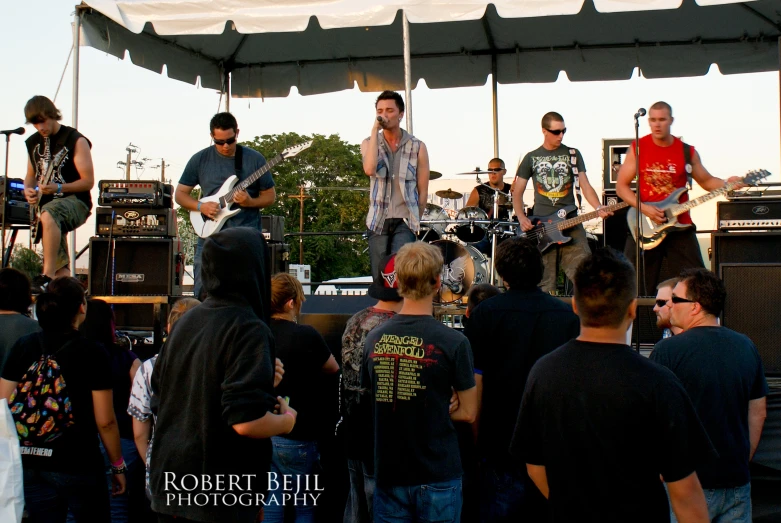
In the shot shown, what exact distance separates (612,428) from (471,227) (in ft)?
24.1

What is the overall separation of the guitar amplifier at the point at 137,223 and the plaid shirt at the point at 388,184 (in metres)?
2.36

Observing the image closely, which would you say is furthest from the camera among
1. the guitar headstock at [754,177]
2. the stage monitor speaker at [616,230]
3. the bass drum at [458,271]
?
the stage monitor speaker at [616,230]

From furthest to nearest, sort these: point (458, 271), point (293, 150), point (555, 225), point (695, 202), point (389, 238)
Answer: point (458, 271) < point (293, 150) < point (555, 225) < point (695, 202) < point (389, 238)

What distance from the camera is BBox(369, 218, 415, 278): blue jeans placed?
19.3ft

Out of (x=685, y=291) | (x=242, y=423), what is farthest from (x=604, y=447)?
(x=685, y=291)

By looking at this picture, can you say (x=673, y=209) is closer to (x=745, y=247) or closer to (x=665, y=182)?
(x=665, y=182)

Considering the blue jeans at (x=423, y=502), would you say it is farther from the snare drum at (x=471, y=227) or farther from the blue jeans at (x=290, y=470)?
the snare drum at (x=471, y=227)

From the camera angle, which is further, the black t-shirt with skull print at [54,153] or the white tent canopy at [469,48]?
the white tent canopy at [469,48]

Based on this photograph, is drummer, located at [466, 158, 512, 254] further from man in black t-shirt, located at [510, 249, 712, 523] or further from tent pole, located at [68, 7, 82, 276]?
A: man in black t-shirt, located at [510, 249, 712, 523]

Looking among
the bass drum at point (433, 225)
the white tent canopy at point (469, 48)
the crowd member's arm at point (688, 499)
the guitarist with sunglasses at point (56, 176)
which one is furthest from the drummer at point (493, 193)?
the crowd member's arm at point (688, 499)

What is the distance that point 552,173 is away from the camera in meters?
7.28

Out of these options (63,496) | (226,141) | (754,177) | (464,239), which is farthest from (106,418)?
(464,239)

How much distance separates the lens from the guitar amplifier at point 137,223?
24.1 feet

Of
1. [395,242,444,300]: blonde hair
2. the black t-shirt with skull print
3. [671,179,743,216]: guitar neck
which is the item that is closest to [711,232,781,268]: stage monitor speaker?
[671,179,743,216]: guitar neck
